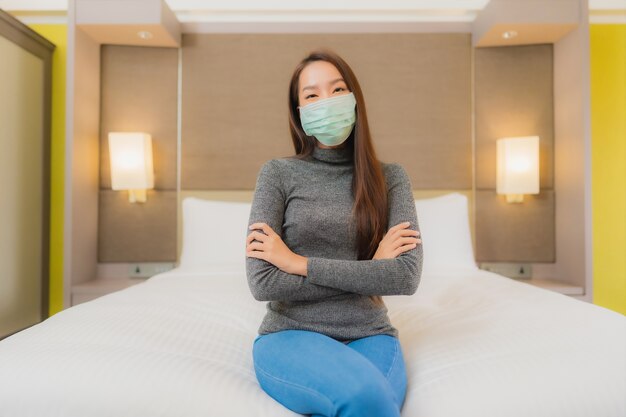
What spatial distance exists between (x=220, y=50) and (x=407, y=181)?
6.15 feet

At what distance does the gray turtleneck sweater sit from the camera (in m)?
1.13

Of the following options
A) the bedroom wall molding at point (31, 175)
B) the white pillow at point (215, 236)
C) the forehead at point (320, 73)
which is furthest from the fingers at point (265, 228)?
the bedroom wall molding at point (31, 175)

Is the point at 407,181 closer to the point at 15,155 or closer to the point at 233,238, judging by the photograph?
the point at 233,238

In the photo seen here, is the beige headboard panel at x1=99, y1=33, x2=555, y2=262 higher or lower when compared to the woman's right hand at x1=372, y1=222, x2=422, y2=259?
higher

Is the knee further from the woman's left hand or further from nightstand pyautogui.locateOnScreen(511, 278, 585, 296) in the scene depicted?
nightstand pyautogui.locateOnScreen(511, 278, 585, 296)

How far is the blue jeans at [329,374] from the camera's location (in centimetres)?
85

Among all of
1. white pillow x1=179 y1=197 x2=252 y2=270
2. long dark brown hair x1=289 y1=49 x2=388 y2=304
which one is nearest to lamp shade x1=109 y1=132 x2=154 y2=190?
white pillow x1=179 y1=197 x2=252 y2=270

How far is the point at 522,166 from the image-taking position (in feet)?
8.57

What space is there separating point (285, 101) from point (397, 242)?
70.7 inches

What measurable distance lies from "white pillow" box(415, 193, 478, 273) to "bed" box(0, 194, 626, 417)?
47cm

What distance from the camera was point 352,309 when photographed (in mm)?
1166

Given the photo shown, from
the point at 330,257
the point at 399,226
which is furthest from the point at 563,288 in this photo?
the point at 330,257

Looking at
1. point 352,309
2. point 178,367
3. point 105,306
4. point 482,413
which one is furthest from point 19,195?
point 482,413

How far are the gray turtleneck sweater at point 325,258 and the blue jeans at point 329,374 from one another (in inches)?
2.8
